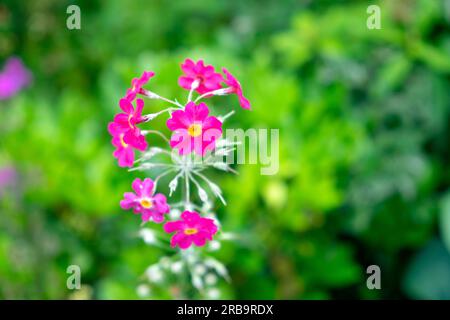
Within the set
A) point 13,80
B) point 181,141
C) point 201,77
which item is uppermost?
point 13,80

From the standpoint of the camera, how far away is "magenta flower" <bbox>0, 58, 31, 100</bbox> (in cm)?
323

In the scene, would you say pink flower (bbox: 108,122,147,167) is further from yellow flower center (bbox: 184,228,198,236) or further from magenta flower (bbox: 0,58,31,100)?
magenta flower (bbox: 0,58,31,100)

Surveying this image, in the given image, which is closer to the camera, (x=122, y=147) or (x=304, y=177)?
(x=122, y=147)

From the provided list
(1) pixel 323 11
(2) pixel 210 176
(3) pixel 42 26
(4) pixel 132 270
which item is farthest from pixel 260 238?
(3) pixel 42 26

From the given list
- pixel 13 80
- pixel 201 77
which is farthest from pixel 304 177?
pixel 13 80

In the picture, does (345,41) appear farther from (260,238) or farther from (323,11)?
(260,238)

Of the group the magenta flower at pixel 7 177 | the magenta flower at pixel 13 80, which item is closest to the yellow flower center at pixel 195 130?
the magenta flower at pixel 7 177

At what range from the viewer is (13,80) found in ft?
10.9

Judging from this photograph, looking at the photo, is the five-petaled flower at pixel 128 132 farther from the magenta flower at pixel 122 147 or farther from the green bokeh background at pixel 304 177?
the green bokeh background at pixel 304 177

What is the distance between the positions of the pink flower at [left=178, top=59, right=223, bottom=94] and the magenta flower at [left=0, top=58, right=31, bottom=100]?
2.20 metres

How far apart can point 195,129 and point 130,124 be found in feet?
0.39

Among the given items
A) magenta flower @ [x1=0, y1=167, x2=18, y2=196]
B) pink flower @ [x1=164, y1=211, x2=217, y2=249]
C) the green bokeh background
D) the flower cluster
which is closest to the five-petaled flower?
the flower cluster

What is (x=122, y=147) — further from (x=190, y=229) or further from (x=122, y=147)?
(x=190, y=229)
